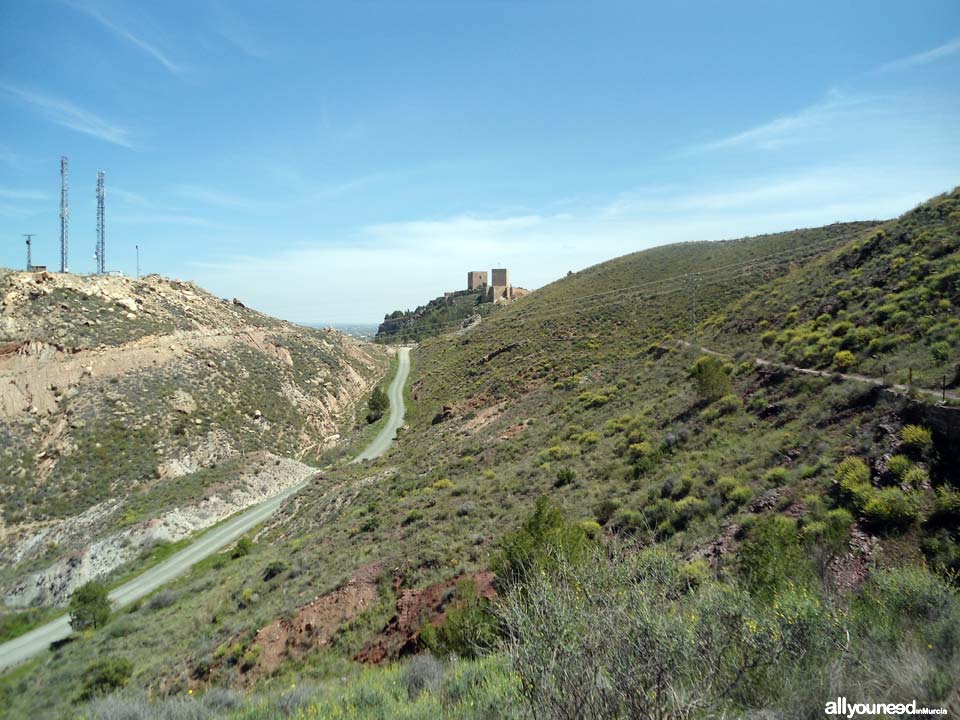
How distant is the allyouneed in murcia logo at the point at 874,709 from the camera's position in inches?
154

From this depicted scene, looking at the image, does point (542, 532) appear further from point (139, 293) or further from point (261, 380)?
point (139, 293)

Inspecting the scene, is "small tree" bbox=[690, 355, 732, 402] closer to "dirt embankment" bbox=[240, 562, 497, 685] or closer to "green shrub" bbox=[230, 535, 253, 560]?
"dirt embankment" bbox=[240, 562, 497, 685]

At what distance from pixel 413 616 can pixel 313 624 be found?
309 centimetres

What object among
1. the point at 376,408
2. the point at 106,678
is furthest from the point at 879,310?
the point at 376,408

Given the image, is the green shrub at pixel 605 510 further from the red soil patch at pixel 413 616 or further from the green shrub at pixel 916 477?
the green shrub at pixel 916 477

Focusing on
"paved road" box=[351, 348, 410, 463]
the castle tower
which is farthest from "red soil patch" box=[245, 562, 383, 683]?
the castle tower

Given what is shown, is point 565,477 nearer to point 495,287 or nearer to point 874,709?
point 874,709

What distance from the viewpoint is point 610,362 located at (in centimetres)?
3566

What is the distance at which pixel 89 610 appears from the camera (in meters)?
17.9

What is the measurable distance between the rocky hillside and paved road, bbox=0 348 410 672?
5.45ft

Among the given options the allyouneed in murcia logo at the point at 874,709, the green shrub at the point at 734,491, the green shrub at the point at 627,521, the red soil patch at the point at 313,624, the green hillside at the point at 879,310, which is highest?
the green hillside at the point at 879,310

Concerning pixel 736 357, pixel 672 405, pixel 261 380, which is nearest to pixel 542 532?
pixel 672 405

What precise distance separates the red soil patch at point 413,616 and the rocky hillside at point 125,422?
20861mm

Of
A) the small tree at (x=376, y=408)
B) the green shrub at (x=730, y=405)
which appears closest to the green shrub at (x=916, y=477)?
the green shrub at (x=730, y=405)
